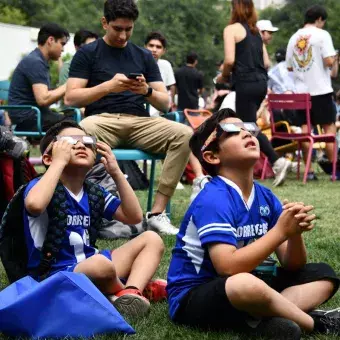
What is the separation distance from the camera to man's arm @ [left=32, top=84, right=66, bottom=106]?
8.12m

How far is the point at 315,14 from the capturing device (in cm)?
1059

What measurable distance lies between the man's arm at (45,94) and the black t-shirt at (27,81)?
69mm

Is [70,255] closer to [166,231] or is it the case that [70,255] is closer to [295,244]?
[295,244]

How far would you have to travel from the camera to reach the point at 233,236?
129 inches

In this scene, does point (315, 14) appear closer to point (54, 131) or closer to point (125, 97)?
point (125, 97)

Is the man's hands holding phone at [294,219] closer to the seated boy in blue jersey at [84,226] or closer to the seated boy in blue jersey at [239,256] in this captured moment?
the seated boy in blue jersey at [239,256]

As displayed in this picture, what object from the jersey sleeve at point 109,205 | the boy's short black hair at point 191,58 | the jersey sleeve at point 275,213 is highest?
the jersey sleeve at point 275,213

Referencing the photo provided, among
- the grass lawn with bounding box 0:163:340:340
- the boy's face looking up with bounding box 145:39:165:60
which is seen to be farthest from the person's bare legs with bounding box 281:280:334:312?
the boy's face looking up with bounding box 145:39:165:60

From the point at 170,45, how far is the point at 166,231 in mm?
36232

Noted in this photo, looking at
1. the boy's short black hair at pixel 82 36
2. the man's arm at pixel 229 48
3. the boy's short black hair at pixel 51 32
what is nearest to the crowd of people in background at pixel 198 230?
the boy's short black hair at pixel 51 32

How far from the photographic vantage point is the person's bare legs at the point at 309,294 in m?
3.47

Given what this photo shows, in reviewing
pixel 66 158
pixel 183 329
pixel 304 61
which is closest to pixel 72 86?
pixel 66 158

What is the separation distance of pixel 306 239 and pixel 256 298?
8.68 ft

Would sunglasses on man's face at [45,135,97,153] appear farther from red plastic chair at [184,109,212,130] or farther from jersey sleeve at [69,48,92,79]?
red plastic chair at [184,109,212,130]
